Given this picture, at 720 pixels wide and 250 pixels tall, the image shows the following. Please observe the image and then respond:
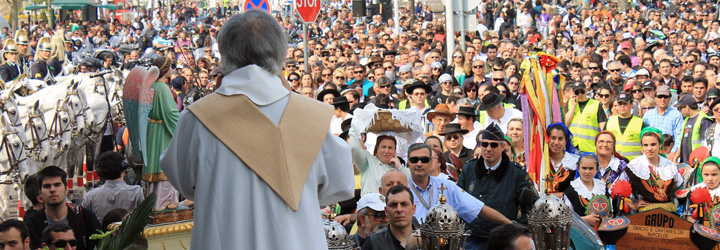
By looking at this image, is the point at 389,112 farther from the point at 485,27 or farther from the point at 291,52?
the point at 485,27

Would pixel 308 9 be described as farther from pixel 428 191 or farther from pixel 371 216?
pixel 371 216

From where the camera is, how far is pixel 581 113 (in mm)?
12219

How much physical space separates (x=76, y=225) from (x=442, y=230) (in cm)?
338

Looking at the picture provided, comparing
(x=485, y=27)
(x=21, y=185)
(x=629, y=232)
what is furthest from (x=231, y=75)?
(x=485, y=27)

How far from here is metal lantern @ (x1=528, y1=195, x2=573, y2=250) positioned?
5359mm

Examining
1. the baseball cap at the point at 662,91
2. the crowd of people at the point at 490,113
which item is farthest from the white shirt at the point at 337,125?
the baseball cap at the point at 662,91

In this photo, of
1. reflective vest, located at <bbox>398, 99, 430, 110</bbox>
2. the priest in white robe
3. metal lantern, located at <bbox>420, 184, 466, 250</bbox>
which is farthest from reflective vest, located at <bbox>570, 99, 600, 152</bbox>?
the priest in white robe

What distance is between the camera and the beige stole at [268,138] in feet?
12.2

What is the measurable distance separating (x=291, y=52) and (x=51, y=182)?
13557mm

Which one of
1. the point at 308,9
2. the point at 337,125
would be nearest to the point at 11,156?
the point at 337,125

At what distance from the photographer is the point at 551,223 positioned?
536cm

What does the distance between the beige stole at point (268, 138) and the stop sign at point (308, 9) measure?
9.76m

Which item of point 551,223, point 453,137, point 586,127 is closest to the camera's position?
point 551,223

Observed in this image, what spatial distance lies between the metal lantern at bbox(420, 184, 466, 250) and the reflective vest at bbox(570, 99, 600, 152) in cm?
692
